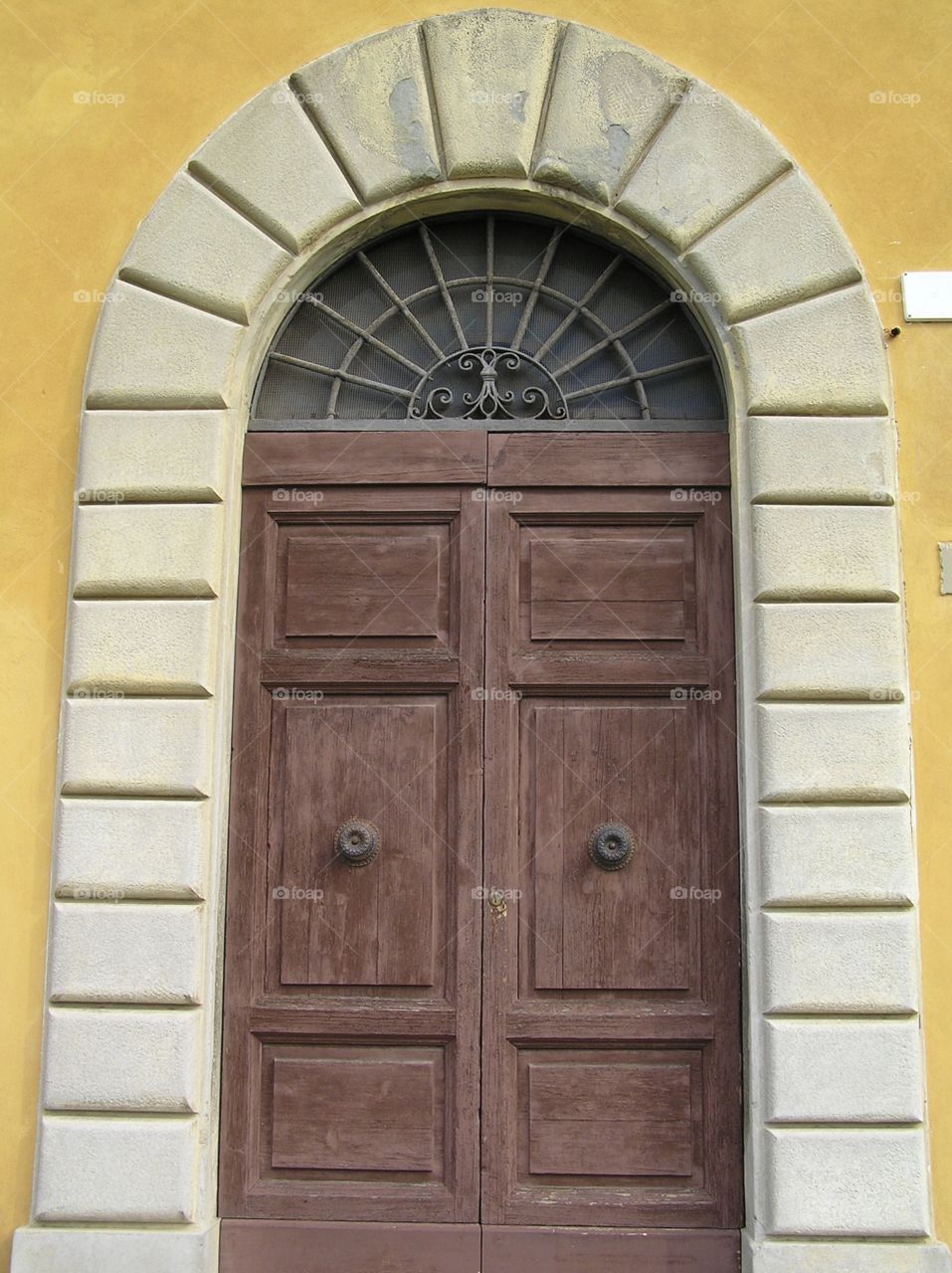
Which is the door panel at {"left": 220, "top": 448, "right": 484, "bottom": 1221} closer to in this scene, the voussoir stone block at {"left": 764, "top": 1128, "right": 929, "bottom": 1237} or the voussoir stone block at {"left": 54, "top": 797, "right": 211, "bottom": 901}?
the voussoir stone block at {"left": 54, "top": 797, "right": 211, "bottom": 901}

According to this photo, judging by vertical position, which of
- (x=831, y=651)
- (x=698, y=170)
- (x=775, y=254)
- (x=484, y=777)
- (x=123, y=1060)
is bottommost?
(x=123, y=1060)

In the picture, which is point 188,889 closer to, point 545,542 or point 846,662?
point 545,542

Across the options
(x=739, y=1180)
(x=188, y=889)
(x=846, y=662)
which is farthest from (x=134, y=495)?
(x=739, y=1180)

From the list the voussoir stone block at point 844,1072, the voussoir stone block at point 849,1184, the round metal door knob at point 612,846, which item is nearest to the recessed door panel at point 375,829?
the round metal door knob at point 612,846

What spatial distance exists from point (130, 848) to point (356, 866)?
2.66ft

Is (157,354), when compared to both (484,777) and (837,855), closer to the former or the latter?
(484,777)

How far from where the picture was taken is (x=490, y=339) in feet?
16.6

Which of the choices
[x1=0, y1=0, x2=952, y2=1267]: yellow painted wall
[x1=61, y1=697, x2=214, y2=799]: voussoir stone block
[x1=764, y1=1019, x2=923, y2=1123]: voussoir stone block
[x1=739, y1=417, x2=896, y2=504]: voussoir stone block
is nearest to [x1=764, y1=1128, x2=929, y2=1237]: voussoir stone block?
[x1=764, y1=1019, x2=923, y2=1123]: voussoir stone block

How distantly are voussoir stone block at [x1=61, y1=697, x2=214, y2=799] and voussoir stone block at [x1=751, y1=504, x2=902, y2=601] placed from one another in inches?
82.9

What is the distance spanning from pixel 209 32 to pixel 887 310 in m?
2.87

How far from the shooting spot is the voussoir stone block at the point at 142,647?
4.68m

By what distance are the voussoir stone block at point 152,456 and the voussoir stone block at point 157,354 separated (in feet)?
0.19

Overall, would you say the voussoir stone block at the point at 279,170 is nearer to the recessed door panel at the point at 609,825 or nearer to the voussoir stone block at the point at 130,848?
the recessed door panel at the point at 609,825

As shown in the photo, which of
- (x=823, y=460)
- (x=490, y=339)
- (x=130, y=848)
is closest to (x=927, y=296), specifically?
(x=823, y=460)
